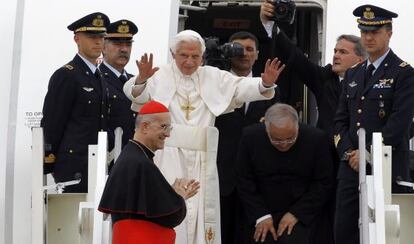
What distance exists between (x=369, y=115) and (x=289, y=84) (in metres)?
3.55

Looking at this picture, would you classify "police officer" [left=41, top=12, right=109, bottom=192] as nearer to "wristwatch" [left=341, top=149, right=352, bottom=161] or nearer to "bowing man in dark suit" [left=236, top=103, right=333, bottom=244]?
"bowing man in dark suit" [left=236, top=103, right=333, bottom=244]

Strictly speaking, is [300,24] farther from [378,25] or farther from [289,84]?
[378,25]

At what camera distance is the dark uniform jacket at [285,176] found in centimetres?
927

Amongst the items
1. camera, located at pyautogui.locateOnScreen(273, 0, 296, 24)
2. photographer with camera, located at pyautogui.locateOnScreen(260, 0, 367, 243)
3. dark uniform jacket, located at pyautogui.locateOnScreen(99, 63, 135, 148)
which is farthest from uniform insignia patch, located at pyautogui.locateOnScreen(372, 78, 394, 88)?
dark uniform jacket, located at pyautogui.locateOnScreen(99, 63, 135, 148)

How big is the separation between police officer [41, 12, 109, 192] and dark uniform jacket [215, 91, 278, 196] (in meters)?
0.89

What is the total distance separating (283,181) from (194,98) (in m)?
0.89

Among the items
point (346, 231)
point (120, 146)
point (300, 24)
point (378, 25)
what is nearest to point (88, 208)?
point (120, 146)

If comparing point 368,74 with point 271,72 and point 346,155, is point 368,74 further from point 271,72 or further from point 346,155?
point 271,72

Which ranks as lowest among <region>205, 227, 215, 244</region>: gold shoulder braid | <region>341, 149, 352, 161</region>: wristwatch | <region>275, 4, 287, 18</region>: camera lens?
<region>205, 227, 215, 244</region>: gold shoulder braid

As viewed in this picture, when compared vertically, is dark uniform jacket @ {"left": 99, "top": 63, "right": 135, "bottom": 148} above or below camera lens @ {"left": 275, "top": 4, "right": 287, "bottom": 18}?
below

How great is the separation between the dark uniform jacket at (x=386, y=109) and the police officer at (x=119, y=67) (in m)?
1.61

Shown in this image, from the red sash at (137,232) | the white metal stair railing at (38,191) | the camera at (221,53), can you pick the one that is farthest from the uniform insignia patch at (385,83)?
the white metal stair railing at (38,191)

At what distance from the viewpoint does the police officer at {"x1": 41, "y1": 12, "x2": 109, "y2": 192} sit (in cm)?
931

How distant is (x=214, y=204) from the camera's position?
29.3 ft
